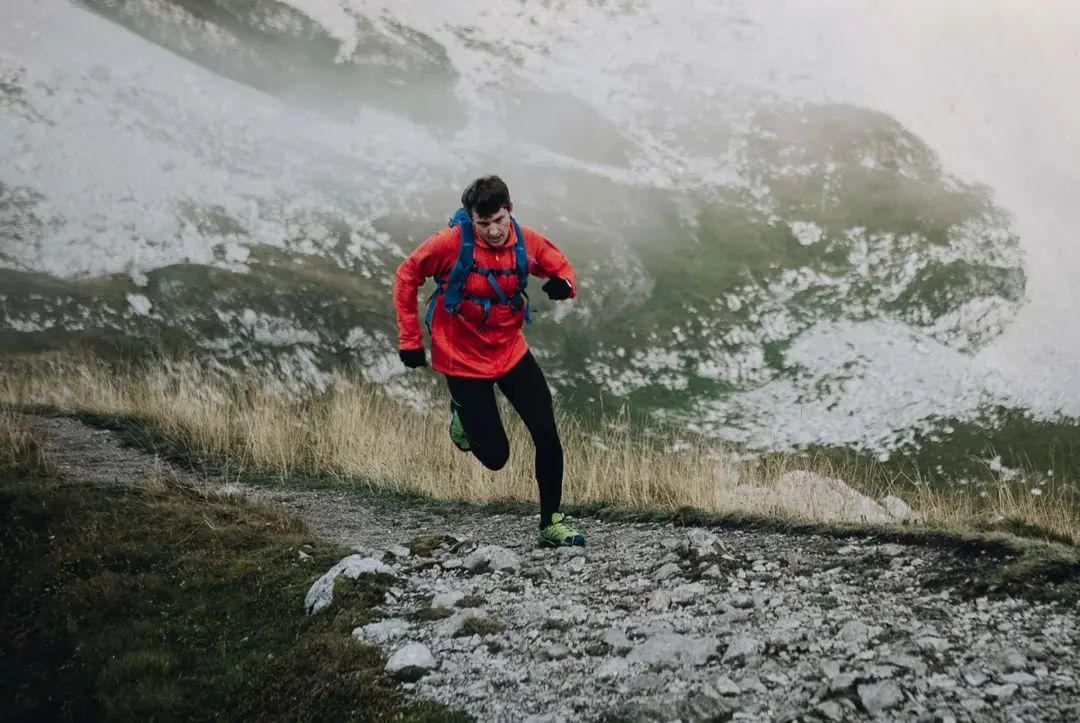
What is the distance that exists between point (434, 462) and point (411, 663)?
610cm

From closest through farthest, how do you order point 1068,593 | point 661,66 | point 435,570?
point 1068,593
point 435,570
point 661,66

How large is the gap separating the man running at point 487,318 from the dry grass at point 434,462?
74.1 inches

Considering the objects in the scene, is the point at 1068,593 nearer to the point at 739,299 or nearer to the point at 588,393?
the point at 588,393

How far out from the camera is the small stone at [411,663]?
178 inches

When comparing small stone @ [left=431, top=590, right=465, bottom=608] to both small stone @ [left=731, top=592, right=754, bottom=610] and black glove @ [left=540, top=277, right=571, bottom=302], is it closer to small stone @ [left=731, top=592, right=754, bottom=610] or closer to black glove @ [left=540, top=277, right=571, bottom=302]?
small stone @ [left=731, top=592, right=754, bottom=610]

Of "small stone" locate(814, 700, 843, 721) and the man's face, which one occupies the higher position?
the man's face

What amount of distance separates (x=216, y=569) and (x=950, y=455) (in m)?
27.5

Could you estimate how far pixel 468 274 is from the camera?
6531 mm

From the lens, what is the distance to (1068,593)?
4617mm

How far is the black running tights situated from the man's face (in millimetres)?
1090

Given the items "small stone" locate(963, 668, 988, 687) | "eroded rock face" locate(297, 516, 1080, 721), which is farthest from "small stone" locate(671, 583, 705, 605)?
"small stone" locate(963, 668, 988, 687)

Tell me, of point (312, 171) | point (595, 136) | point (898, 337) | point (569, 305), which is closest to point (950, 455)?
point (898, 337)

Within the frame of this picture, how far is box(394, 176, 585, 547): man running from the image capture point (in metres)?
Answer: 6.43

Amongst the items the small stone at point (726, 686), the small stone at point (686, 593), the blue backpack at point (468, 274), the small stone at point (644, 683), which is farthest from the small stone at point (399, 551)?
the small stone at point (726, 686)
